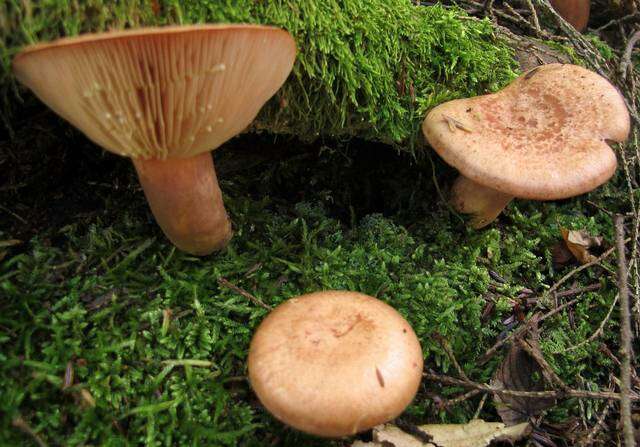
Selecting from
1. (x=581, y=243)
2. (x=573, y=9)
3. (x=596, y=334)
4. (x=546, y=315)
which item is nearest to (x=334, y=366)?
(x=546, y=315)

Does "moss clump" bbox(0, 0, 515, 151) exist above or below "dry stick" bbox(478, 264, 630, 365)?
above

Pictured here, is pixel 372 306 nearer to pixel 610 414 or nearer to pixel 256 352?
pixel 256 352

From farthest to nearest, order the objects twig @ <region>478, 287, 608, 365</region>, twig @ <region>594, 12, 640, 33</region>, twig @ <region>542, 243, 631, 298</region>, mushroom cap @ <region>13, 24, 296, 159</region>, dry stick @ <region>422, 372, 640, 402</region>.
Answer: twig @ <region>594, 12, 640, 33</region> → twig @ <region>542, 243, 631, 298</region> → twig @ <region>478, 287, 608, 365</region> → dry stick @ <region>422, 372, 640, 402</region> → mushroom cap @ <region>13, 24, 296, 159</region>

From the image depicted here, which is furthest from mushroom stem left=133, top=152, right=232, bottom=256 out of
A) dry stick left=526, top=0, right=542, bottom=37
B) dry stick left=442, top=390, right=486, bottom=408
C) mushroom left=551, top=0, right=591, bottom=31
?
mushroom left=551, top=0, right=591, bottom=31

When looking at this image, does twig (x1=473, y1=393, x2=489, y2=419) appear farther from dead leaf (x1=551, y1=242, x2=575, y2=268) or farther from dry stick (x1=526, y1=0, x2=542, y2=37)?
dry stick (x1=526, y1=0, x2=542, y2=37)

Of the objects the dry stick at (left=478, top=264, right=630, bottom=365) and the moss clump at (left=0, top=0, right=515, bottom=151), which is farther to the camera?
the dry stick at (left=478, top=264, right=630, bottom=365)

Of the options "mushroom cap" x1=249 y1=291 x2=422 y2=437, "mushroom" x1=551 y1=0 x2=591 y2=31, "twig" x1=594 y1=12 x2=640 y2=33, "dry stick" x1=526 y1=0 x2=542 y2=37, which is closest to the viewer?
"mushroom cap" x1=249 y1=291 x2=422 y2=437

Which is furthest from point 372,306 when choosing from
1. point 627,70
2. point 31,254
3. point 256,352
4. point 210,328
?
point 627,70

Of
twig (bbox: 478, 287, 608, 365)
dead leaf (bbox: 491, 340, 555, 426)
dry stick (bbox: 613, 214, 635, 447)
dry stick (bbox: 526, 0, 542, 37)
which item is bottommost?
dead leaf (bbox: 491, 340, 555, 426)
